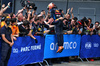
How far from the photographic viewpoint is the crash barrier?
32.0 feet

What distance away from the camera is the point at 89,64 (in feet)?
40.7

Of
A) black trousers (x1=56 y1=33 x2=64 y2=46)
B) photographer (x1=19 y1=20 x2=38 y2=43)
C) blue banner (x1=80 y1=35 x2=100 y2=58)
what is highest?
photographer (x1=19 y1=20 x2=38 y2=43)

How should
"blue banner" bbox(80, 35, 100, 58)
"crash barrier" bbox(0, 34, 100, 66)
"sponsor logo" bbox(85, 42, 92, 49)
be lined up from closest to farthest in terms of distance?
"crash barrier" bbox(0, 34, 100, 66), "blue banner" bbox(80, 35, 100, 58), "sponsor logo" bbox(85, 42, 92, 49)

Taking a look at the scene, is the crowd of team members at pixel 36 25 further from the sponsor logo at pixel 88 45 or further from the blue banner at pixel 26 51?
the sponsor logo at pixel 88 45

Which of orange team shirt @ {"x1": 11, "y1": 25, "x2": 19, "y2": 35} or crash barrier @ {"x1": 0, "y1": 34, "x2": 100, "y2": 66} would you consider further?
crash barrier @ {"x1": 0, "y1": 34, "x2": 100, "y2": 66}

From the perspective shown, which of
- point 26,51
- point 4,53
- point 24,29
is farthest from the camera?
point 26,51

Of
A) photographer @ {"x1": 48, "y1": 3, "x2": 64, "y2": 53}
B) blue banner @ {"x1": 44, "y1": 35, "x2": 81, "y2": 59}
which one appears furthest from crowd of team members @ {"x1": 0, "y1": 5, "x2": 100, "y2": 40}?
blue banner @ {"x1": 44, "y1": 35, "x2": 81, "y2": 59}

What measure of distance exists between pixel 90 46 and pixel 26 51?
4.51 m

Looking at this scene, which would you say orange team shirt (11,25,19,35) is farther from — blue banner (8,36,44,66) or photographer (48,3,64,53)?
photographer (48,3,64,53)

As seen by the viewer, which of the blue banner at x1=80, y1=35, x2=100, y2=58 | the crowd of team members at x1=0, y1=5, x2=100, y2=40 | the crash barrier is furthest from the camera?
the blue banner at x1=80, y1=35, x2=100, y2=58

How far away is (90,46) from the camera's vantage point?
1350cm

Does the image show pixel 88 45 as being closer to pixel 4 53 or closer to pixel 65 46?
pixel 65 46

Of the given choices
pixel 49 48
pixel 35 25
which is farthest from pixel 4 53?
pixel 49 48

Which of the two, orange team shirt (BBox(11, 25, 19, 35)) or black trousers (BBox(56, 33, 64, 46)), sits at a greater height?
orange team shirt (BBox(11, 25, 19, 35))
